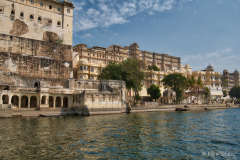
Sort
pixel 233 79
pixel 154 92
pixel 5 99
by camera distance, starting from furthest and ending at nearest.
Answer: pixel 233 79, pixel 154 92, pixel 5 99

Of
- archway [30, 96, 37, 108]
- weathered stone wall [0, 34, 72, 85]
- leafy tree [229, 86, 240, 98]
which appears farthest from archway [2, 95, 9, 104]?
leafy tree [229, 86, 240, 98]

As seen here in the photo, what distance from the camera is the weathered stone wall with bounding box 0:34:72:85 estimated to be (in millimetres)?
39406

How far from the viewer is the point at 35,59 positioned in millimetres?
42094

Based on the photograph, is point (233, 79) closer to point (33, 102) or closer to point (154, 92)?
point (154, 92)

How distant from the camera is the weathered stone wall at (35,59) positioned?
129 ft

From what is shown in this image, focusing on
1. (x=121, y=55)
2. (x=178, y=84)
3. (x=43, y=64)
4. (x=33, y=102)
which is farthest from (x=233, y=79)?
(x=33, y=102)

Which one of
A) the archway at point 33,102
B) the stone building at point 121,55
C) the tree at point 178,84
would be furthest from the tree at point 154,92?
the archway at point 33,102

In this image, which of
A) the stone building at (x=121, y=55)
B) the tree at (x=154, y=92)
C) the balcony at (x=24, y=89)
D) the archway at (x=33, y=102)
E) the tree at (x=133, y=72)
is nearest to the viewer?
the balcony at (x=24, y=89)

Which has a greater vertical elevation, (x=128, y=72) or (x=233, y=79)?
(x=233, y=79)

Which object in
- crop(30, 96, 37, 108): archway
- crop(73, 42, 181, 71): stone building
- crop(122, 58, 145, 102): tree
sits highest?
crop(73, 42, 181, 71): stone building

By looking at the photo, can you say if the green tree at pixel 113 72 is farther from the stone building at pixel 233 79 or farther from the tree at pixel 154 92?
the stone building at pixel 233 79

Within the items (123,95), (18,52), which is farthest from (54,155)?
(18,52)

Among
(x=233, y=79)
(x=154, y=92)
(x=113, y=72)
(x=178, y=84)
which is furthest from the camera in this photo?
(x=233, y=79)

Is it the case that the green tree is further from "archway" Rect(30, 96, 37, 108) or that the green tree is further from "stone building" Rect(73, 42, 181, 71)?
"archway" Rect(30, 96, 37, 108)
